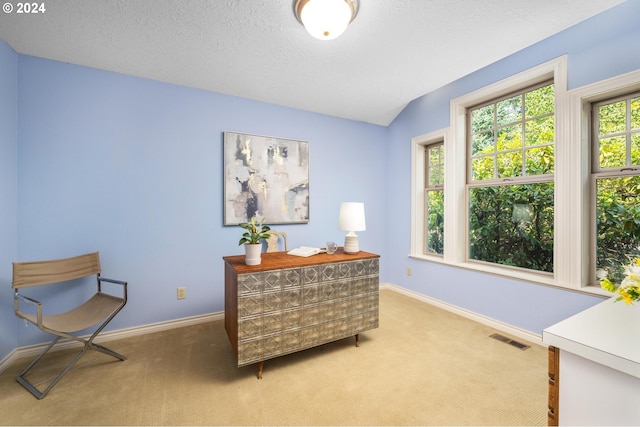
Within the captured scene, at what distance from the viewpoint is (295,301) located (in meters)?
2.04

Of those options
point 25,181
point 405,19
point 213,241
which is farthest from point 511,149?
point 25,181

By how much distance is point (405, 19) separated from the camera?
6.30 ft

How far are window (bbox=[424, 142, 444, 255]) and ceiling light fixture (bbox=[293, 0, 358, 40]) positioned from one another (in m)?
2.37

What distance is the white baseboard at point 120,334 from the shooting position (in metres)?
2.16

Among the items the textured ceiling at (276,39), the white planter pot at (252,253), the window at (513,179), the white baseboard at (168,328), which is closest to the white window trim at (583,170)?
the window at (513,179)

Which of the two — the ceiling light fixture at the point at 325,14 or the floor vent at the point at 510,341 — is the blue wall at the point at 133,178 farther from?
the floor vent at the point at 510,341

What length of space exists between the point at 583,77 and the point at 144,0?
3.40 m

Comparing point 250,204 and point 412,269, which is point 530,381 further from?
point 250,204

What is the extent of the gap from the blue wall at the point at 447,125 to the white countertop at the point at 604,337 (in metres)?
1.36

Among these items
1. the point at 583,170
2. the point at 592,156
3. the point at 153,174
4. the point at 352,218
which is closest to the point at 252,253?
the point at 352,218

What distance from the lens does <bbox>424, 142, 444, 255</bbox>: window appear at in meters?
3.56

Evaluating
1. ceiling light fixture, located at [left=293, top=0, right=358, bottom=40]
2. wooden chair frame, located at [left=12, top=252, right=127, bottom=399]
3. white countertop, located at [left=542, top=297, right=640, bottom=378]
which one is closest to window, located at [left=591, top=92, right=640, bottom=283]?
white countertop, located at [left=542, top=297, right=640, bottom=378]

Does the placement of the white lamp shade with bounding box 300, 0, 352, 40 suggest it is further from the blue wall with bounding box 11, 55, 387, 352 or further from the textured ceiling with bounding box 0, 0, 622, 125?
the blue wall with bounding box 11, 55, 387, 352

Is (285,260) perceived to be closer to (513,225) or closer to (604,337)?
(604,337)
